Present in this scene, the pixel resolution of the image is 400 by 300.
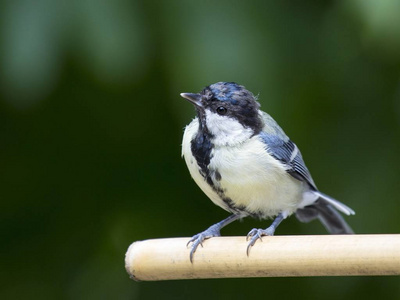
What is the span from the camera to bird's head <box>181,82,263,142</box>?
225cm

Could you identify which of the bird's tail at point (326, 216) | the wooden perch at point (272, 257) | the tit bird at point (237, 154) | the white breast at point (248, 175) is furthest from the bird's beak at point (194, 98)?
the bird's tail at point (326, 216)

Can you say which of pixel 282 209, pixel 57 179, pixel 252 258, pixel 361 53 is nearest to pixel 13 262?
pixel 57 179

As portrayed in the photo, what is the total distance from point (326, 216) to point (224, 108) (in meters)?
0.73

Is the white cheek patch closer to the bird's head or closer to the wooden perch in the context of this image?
the bird's head

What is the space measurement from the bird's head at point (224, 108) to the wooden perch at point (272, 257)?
14.7 inches

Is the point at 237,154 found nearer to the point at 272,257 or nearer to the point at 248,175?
the point at 248,175

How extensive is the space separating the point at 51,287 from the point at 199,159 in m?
0.95

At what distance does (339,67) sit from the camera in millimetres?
2713

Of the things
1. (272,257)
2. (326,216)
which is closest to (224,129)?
(272,257)

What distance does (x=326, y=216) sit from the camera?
2.77 m

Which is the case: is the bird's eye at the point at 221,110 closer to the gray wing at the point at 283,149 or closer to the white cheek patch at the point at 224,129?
the white cheek patch at the point at 224,129

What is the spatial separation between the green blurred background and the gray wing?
0.17ft

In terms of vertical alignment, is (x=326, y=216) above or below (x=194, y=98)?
below

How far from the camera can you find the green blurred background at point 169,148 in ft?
8.04
